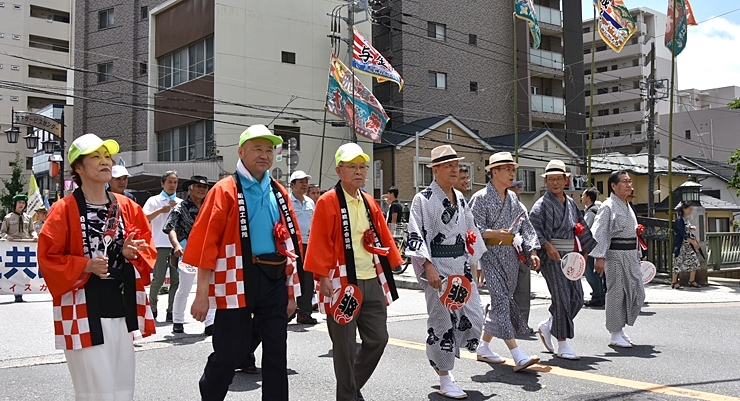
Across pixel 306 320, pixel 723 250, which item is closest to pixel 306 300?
pixel 306 320

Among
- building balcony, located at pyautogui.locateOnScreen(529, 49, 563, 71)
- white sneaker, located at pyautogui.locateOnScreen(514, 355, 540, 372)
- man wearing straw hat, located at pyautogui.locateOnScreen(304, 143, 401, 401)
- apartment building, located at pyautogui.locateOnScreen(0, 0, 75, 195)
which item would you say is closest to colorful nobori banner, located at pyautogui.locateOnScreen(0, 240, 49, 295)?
man wearing straw hat, located at pyautogui.locateOnScreen(304, 143, 401, 401)

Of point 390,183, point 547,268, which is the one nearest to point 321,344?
point 547,268

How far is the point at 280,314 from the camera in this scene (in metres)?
4.27

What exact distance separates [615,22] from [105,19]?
27791mm

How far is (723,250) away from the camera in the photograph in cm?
1623

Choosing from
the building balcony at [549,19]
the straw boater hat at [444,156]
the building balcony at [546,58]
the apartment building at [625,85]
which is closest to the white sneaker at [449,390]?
the straw boater hat at [444,156]

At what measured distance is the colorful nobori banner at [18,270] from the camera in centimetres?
1188

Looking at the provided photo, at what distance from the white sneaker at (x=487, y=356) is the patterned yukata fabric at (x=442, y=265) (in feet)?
3.11

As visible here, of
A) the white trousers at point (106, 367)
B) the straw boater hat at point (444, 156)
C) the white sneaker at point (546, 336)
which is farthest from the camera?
the white sneaker at point (546, 336)

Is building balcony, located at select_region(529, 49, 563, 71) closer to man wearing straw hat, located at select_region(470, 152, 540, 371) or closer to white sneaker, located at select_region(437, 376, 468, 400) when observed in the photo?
man wearing straw hat, located at select_region(470, 152, 540, 371)

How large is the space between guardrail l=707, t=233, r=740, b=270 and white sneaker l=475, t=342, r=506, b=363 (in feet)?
37.2

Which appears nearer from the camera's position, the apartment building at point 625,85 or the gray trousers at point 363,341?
the gray trousers at point 363,341

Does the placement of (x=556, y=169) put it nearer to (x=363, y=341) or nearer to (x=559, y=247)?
(x=559, y=247)

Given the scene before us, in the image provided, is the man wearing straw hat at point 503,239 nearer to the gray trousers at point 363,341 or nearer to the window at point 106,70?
the gray trousers at point 363,341
